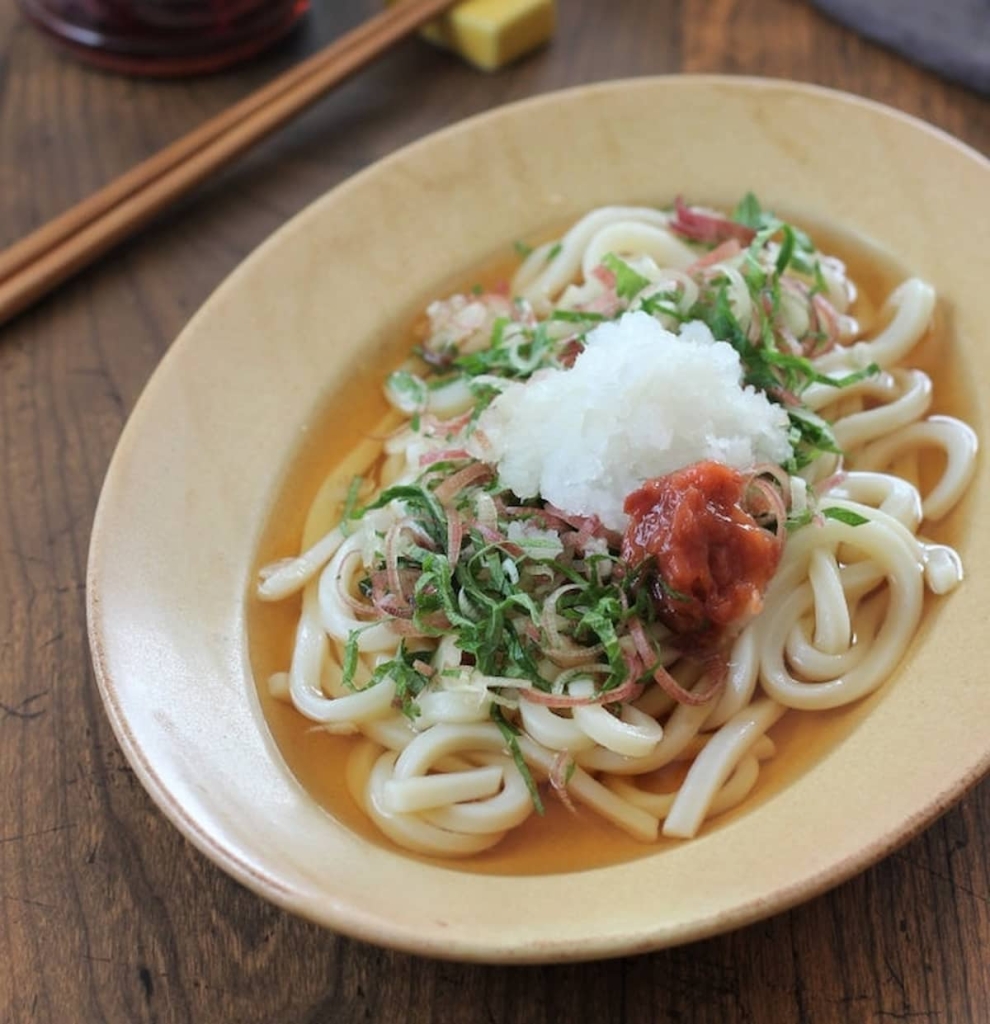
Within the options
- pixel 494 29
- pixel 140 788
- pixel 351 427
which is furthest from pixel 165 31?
pixel 140 788

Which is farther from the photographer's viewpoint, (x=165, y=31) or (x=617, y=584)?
(x=165, y=31)

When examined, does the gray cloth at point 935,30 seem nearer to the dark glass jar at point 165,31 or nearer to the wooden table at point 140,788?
the wooden table at point 140,788

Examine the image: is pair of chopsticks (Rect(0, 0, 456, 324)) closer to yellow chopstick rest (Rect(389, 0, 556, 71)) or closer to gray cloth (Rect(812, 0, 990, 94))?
yellow chopstick rest (Rect(389, 0, 556, 71))

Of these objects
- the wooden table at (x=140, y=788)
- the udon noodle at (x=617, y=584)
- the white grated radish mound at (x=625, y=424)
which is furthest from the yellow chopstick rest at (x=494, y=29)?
the white grated radish mound at (x=625, y=424)

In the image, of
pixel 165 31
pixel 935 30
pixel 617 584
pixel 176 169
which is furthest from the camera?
pixel 165 31

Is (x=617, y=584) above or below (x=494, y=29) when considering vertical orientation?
below

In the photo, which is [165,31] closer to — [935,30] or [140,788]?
[935,30]
